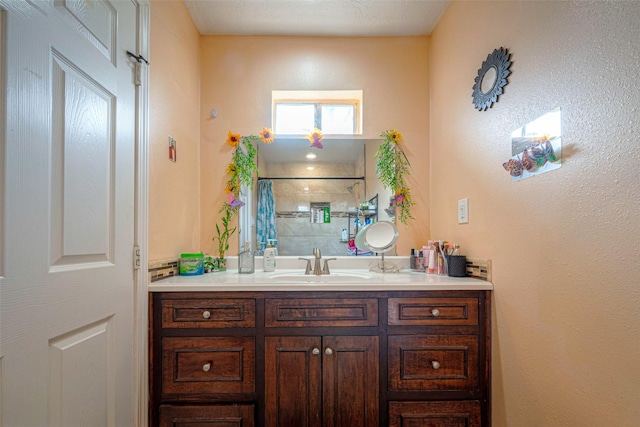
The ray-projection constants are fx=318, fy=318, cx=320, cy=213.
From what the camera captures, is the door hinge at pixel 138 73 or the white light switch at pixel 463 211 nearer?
the door hinge at pixel 138 73

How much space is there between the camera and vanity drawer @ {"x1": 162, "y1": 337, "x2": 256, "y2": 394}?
135 centimetres

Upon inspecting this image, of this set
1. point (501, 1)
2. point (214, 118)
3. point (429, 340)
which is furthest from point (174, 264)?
point (501, 1)

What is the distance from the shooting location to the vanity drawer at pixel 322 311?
138 cm

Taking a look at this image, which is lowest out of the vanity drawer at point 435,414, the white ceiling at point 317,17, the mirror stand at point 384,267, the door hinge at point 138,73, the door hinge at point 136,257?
the vanity drawer at point 435,414

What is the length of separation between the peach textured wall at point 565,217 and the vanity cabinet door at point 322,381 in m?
0.55

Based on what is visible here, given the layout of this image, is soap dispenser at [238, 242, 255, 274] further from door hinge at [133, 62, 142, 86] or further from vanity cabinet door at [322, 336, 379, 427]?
door hinge at [133, 62, 142, 86]

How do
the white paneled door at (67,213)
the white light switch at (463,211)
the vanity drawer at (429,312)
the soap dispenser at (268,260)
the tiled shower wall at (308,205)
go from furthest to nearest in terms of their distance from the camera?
the tiled shower wall at (308,205), the soap dispenser at (268,260), the white light switch at (463,211), the vanity drawer at (429,312), the white paneled door at (67,213)

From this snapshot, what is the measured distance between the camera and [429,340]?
138cm

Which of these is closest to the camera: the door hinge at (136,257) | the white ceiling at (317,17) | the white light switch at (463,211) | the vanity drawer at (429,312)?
the door hinge at (136,257)

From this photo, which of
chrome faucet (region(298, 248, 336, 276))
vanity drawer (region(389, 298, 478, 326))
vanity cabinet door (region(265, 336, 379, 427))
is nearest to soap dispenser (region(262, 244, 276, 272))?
chrome faucet (region(298, 248, 336, 276))

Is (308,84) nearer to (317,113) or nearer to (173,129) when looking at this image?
(317,113)

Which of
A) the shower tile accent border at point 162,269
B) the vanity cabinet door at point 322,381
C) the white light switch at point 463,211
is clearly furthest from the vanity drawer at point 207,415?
the white light switch at point 463,211

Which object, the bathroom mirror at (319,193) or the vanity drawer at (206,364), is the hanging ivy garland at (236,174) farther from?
the vanity drawer at (206,364)

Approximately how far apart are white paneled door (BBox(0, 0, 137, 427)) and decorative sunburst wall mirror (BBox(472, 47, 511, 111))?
4.96 ft
